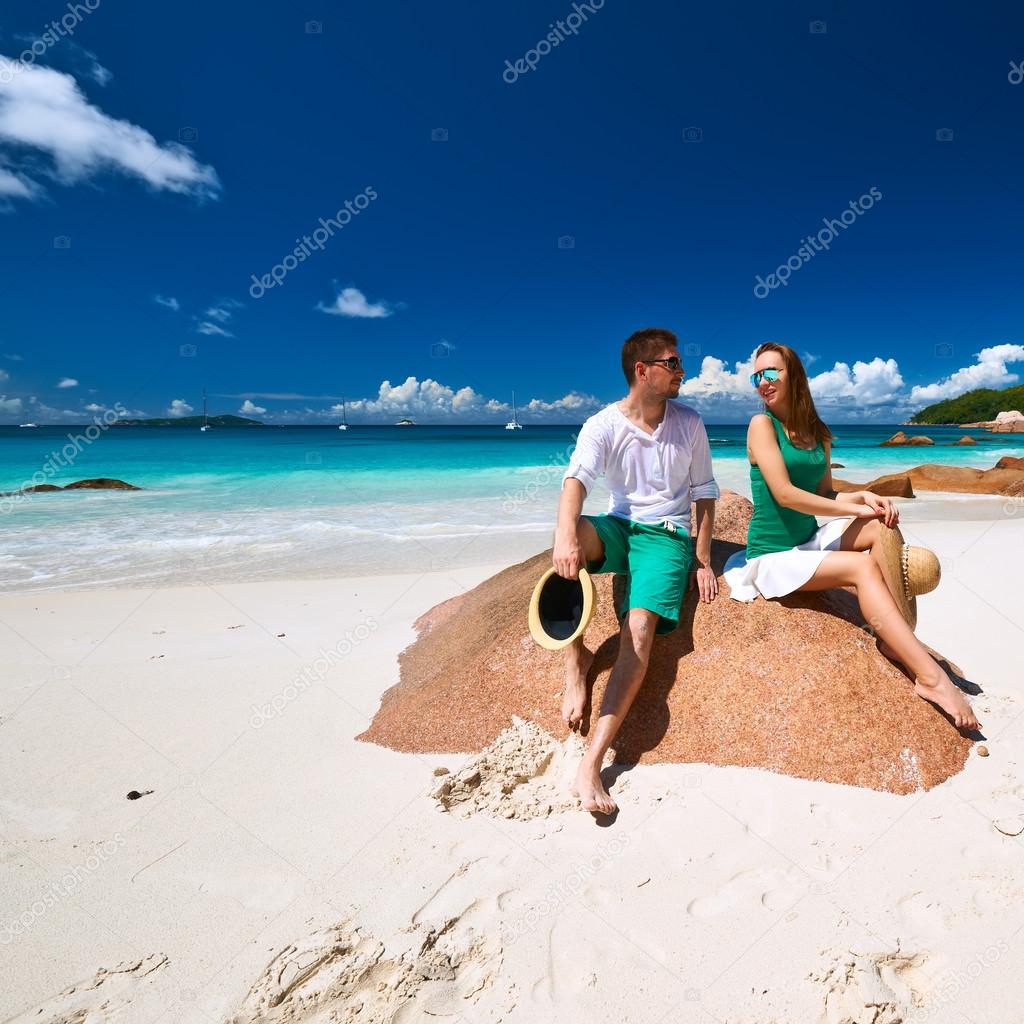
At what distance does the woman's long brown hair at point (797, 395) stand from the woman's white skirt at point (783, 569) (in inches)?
21.0

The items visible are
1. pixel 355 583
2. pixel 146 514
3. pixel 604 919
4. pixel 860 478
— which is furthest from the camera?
pixel 860 478

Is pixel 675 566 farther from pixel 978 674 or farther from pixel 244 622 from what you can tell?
pixel 244 622

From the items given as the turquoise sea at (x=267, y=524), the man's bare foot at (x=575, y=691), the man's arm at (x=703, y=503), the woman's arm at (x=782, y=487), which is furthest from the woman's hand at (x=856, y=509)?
→ the turquoise sea at (x=267, y=524)

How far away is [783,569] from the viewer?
10.9ft

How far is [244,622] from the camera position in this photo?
6.71 meters

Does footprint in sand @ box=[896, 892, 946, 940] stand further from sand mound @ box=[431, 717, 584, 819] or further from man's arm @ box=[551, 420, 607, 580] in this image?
man's arm @ box=[551, 420, 607, 580]

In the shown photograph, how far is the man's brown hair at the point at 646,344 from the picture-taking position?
324 centimetres

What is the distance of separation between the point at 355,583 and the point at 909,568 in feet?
21.7

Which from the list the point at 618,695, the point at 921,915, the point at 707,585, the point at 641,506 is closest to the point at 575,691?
the point at 618,695

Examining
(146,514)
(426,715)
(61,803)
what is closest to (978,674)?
(426,715)

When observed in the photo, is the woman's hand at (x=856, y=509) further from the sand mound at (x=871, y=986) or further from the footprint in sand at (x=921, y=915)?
the sand mound at (x=871, y=986)

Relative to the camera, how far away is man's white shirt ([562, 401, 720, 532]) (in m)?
3.31

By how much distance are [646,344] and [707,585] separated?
1.36 m

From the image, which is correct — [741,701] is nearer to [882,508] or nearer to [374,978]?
[882,508]
